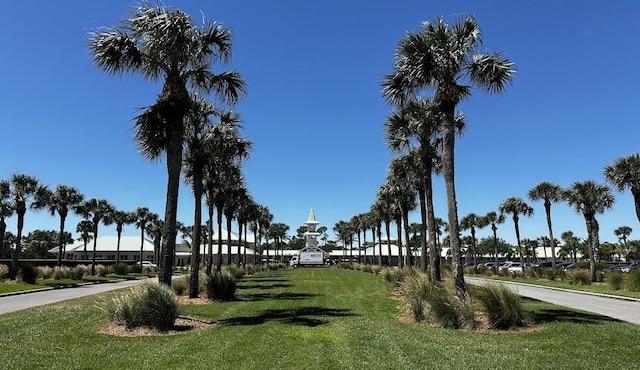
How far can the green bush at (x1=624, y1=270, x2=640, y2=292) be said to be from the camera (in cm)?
2709

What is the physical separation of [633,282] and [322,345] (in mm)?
24474

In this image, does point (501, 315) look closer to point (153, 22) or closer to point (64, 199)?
point (153, 22)

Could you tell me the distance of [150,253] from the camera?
348 ft

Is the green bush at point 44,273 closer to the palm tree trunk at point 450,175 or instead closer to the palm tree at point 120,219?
the palm tree at point 120,219

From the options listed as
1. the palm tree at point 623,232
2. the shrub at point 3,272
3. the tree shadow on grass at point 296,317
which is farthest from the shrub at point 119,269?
the palm tree at point 623,232

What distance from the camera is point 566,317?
1461 centimetres

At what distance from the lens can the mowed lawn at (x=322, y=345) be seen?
8641mm

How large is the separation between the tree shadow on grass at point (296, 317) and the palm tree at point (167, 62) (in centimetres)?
260

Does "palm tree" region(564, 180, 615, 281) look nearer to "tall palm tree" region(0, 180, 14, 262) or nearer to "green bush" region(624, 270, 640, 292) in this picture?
"green bush" region(624, 270, 640, 292)

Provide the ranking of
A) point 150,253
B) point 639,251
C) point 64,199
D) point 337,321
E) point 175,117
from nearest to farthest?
point 337,321 → point 175,117 → point 64,199 → point 150,253 → point 639,251

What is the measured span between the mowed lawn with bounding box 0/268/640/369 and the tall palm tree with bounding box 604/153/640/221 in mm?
26834

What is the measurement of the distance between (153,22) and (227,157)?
468 inches

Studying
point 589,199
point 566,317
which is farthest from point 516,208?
point 566,317

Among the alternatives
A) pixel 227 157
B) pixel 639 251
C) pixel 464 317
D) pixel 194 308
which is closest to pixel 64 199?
pixel 227 157
